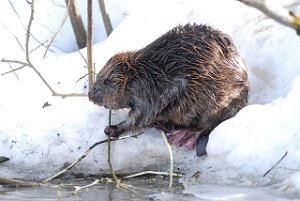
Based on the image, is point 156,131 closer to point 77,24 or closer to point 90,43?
point 90,43

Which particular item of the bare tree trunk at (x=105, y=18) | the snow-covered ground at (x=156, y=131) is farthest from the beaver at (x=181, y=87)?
the bare tree trunk at (x=105, y=18)

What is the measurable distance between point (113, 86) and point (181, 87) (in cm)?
36

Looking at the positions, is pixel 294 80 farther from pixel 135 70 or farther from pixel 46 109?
pixel 46 109

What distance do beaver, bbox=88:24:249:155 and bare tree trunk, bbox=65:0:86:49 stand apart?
4.28 ft

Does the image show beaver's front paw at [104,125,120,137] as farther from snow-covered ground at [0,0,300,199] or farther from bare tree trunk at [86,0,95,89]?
bare tree trunk at [86,0,95,89]

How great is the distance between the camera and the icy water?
2562mm

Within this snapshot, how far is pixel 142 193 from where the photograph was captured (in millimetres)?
2770

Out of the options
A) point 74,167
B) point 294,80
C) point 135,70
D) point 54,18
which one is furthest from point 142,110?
point 54,18

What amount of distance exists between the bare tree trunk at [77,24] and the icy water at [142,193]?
1.66m

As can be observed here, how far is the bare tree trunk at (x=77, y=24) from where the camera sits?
14.4ft

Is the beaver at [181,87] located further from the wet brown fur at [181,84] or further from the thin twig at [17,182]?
the thin twig at [17,182]

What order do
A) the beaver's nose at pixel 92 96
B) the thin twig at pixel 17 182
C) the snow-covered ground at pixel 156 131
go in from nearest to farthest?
the snow-covered ground at pixel 156 131
the thin twig at pixel 17 182
the beaver's nose at pixel 92 96

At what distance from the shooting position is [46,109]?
134 inches

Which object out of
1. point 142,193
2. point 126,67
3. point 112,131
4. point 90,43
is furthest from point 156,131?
point 90,43
